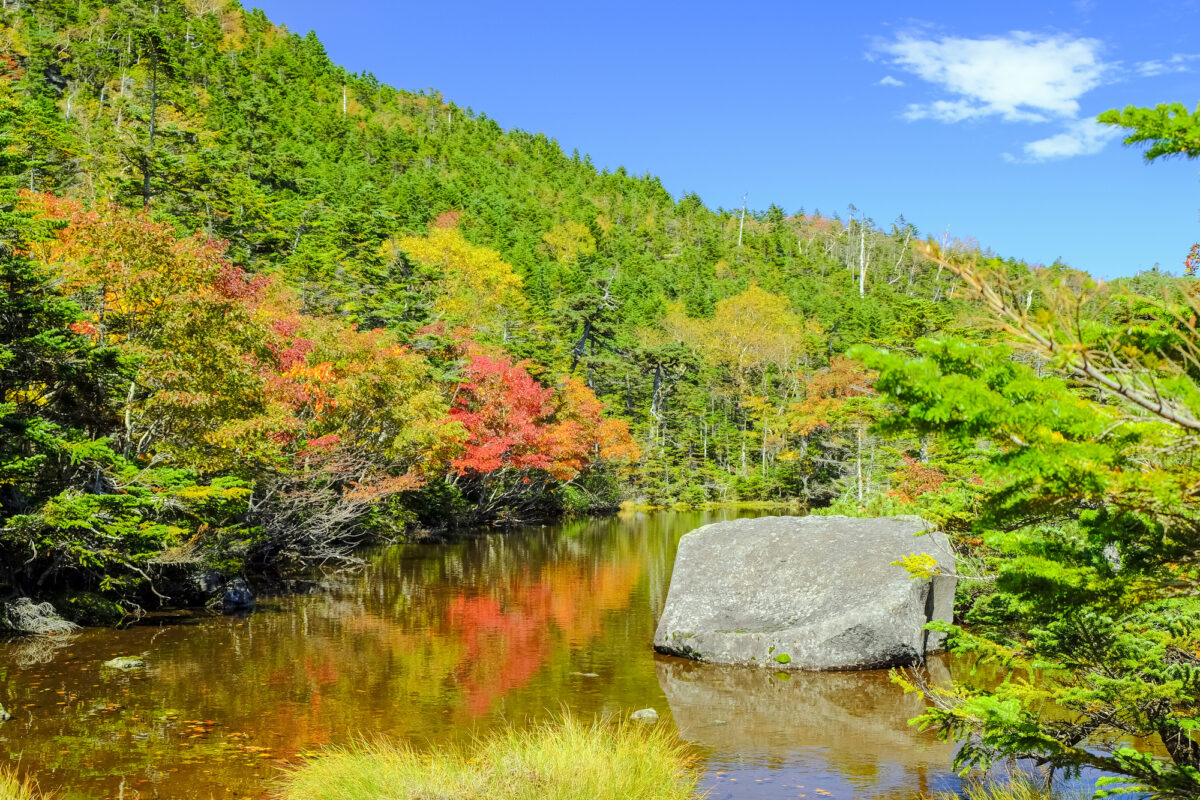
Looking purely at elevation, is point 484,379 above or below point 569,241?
below

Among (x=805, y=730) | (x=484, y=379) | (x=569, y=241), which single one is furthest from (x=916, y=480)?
(x=569, y=241)

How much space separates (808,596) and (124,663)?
32.8ft

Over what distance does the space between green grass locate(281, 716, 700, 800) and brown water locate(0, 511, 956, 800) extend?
98cm

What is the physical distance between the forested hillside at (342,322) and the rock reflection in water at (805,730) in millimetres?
3962

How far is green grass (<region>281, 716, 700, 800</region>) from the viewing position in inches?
237

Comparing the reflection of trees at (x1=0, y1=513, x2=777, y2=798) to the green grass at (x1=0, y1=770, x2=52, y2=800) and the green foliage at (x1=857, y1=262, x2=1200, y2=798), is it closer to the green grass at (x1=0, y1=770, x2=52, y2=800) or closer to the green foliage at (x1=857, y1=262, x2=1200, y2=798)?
the green grass at (x1=0, y1=770, x2=52, y2=800)

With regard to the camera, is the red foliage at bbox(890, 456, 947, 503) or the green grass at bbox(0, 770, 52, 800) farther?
the red foliage at bbox(890, 456, 947, 503)

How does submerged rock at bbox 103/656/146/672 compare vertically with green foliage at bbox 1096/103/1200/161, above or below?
below

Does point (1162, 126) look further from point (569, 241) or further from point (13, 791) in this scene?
point (569, 241)

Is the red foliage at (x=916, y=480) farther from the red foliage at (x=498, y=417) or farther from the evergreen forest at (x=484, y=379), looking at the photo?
the red foliage at (x=498, y=417)

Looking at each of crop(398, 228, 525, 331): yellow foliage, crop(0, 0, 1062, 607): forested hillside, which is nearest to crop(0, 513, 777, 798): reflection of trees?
crop(0, 0, 1062, 607): forested hillside

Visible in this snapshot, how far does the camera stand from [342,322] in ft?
82.1

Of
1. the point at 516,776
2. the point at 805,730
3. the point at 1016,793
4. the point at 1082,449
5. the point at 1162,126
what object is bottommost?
the point at 805,730

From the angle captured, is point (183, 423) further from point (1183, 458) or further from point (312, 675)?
point (1183, 458)
